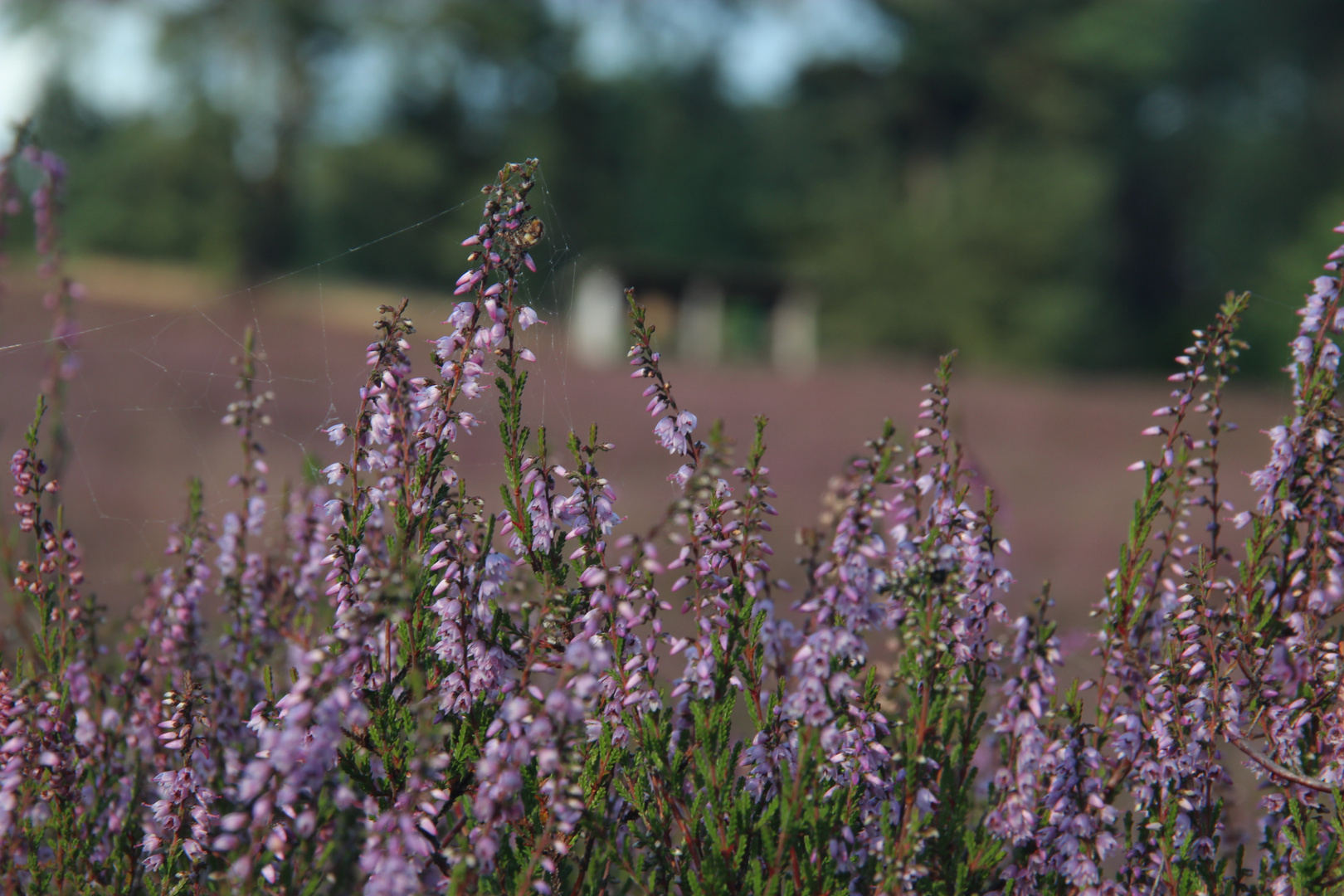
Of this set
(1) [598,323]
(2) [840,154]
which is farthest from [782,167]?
(1) [598,323]

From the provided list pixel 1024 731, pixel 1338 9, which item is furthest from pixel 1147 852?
pixel 1338 9

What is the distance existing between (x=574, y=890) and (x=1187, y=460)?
1.65 meters

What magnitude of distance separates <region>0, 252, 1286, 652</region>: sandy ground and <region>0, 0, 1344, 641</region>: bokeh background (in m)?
1.11

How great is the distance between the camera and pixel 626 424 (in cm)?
2422

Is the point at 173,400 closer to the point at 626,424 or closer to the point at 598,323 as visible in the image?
the point at 626,424

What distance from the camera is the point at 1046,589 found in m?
2.19

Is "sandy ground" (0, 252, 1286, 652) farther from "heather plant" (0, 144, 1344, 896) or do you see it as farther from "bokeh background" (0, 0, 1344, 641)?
"heather plant" (0, 144, 1344, 896)

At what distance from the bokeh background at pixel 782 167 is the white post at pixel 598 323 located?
2438 millimetres

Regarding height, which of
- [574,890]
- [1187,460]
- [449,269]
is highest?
[449,269]

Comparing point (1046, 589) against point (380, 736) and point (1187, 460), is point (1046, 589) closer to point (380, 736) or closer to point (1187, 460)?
point (1187, 460)

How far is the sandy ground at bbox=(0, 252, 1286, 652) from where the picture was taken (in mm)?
16188

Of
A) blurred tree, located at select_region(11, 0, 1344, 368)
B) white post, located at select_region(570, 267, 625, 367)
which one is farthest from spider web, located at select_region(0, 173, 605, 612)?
blurred tree, located at select_region(11, 0, 1344, 368)

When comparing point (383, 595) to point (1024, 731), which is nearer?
point (383, 595)

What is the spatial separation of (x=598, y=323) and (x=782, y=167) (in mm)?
27154
